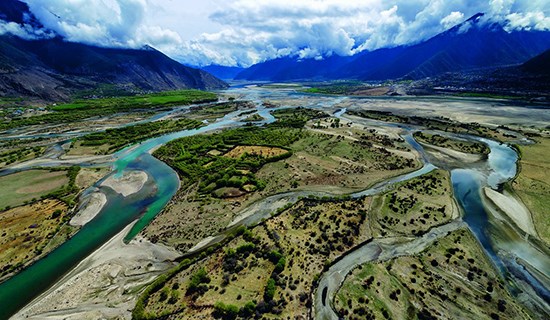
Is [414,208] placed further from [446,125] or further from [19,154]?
[19,154]

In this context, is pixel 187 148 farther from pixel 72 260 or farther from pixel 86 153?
pixel 72 260

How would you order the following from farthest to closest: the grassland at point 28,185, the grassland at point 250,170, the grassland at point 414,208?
the grassland at point 28,185 < the grassland at point 250,170 < the grassland at point 414,208

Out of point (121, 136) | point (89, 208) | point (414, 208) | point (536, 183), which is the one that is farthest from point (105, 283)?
point (121, 136)

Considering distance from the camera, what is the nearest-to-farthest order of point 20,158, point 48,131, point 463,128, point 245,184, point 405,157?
point 245,184 → point 405,157 → point 20,158 → point 463,128 → point 48,131

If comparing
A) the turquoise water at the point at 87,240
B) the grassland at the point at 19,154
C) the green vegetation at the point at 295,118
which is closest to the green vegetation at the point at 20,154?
the grassland at the point at 19,154

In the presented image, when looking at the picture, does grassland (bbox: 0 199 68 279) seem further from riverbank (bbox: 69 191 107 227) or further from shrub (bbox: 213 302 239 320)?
shrub (bbox: 213 302 239 320)

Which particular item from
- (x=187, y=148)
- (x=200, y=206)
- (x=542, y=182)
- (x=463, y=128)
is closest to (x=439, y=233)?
(x=542, y=182)

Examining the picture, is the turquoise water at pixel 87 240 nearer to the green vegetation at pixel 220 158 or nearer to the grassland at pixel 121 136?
the green vegetation at pixel 220 158

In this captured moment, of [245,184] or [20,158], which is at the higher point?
[20,158]
